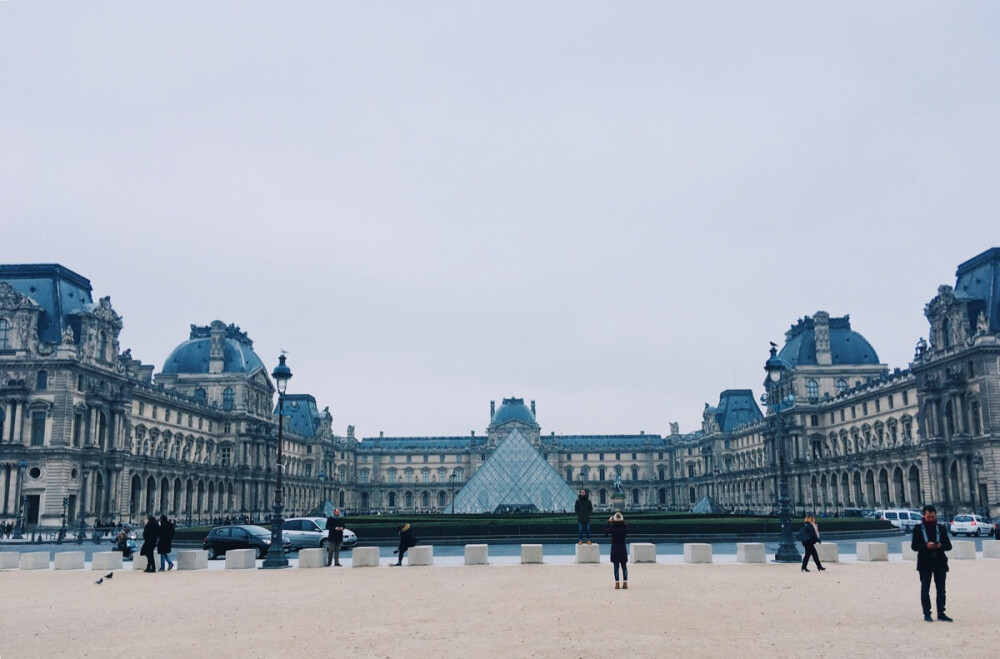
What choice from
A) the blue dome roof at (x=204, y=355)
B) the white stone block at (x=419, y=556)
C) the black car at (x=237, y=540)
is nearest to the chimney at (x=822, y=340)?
the blue dome roof at (x=204, y=355)

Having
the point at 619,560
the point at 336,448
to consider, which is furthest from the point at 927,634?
the point at 336,448

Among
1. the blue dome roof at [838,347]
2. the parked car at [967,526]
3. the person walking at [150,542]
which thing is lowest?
the parked car at [967,526]

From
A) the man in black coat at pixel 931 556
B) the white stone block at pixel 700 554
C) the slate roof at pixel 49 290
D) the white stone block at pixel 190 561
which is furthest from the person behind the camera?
the slate roof at pixel 49 290

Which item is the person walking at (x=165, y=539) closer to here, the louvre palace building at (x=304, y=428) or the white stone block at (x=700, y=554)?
the white stone block at (x=700, y=554)

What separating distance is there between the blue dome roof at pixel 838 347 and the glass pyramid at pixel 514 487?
30.3 m

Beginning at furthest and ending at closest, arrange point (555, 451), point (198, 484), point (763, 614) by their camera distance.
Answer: point (555, 451) < point (198, 484) < point (763, 614)

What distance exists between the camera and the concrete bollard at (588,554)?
75.9 feet

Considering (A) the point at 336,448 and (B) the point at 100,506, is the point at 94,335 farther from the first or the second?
(A) the point at 336,448

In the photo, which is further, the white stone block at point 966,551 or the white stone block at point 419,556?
the white stone block at point 419,556

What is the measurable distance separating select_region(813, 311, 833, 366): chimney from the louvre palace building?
4.9 inches

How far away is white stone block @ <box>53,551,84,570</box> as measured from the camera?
23094 millimetres

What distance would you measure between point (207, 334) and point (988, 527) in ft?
238

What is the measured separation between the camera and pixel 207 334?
87.9 meters

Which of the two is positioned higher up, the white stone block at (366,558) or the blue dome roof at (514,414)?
the blue dome roof at (514,414)
